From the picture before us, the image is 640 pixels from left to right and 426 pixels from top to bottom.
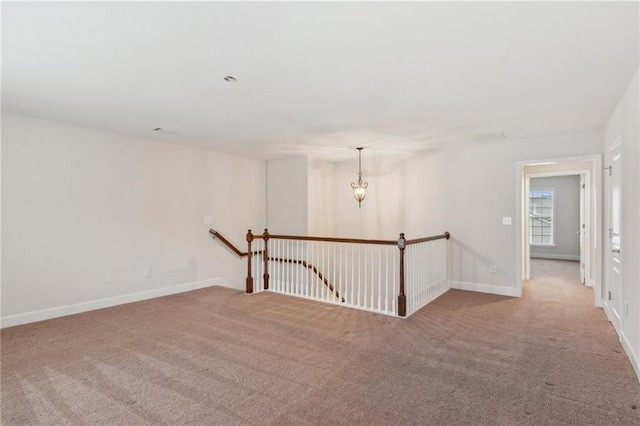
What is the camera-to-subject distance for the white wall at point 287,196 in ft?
21.5

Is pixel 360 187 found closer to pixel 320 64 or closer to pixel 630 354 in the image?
pixel 320 64

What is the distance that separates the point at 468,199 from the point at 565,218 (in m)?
5.69

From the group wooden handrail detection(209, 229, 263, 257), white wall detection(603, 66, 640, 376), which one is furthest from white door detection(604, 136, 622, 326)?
wooden handrail detection(209, 229, 263, 257)

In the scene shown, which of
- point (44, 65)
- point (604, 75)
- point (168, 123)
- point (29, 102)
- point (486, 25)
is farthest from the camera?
point (168, 123)

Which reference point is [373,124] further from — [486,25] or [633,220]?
[633,220]

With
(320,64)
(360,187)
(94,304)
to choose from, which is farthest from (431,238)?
(94,304)

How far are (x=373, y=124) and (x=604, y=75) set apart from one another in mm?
2259

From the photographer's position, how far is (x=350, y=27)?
2109mm

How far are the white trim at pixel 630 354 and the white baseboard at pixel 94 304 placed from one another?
5585mm

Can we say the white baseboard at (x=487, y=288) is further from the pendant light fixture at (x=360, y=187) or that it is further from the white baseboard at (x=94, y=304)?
the white baseboard at (x=94, y=304)

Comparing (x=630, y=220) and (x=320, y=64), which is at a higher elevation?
(x=320, y=64)

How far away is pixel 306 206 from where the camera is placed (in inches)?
257

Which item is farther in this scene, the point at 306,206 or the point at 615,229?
the point at 306,206

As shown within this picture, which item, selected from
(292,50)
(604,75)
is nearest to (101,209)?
(292,50)
